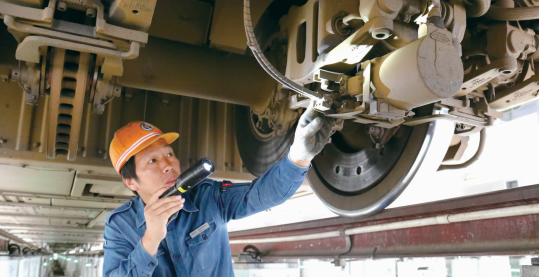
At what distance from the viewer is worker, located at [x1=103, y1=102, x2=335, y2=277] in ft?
4.75

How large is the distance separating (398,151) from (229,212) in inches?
32.8

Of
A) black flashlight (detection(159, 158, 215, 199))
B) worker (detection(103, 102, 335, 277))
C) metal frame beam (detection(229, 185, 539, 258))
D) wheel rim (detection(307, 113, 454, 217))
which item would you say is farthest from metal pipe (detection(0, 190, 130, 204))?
black flashlight (detection(159, 158, 215, 199))

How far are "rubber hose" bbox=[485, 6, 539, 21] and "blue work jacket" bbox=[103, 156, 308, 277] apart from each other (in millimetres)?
918

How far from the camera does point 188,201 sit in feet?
5.22

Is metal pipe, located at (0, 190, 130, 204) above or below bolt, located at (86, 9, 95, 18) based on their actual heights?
below

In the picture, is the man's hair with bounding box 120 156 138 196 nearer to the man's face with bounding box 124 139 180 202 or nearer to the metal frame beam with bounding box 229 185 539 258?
the man's face with bounding box 124 139 180 202

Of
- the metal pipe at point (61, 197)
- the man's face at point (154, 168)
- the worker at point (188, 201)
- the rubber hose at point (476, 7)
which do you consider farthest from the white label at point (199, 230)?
the metal pipe at point (61, 197)

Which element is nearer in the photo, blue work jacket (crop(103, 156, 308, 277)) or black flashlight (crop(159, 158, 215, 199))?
black flashlight (crop(159, 158, 215, 199))

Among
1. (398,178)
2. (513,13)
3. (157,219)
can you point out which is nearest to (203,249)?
(157,219)

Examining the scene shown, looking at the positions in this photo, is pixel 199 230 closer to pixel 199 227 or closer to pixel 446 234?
pixel 199 227

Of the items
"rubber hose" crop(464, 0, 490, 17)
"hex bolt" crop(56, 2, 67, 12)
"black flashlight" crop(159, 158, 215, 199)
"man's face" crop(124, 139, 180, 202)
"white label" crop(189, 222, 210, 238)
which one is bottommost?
"white label" crop(189, 222, 210, 238)

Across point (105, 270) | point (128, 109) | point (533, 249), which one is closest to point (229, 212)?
point (105, 270)

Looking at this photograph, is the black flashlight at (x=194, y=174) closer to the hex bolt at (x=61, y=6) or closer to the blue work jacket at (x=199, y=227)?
the blue work jacket at (x=199, y=227)

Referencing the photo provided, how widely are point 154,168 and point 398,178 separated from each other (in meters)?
1.05
